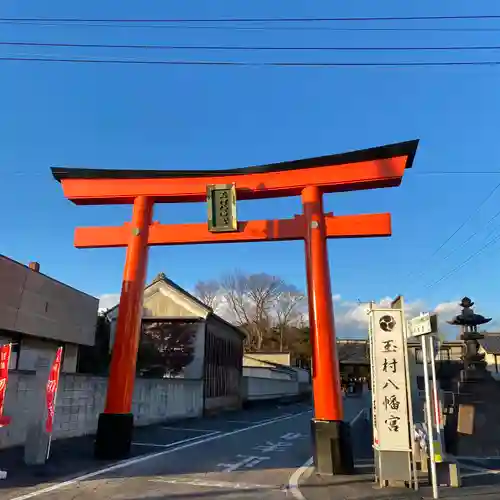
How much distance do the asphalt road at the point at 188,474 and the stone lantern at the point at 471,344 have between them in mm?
8206

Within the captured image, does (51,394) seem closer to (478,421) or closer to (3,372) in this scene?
(3,372)

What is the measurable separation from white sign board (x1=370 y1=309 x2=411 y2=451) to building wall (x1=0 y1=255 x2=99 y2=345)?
11.7m

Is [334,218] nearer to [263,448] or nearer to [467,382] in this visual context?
[263,448]

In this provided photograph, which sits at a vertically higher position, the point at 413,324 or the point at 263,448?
the point at 413,324

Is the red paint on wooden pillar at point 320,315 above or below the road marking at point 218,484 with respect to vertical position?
above

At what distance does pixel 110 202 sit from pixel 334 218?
5712 millimetres

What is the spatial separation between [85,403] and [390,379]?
391 inches

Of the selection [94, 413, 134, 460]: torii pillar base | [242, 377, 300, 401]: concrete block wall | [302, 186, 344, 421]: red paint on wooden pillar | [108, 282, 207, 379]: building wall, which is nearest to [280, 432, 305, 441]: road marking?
[94, 413, 134, 460]: torii pillar base

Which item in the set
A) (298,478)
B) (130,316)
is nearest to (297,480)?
(298,478)

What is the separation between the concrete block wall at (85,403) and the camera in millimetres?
10812

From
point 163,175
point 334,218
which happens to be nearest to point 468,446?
point 334,218

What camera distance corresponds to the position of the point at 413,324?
8.09 meters

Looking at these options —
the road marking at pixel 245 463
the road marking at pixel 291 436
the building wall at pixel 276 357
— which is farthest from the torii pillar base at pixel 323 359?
the building wall at pixel 276 357

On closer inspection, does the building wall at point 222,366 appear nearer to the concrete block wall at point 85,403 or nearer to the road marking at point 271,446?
the concrete block wall at point 85,403
